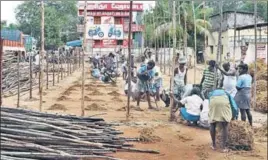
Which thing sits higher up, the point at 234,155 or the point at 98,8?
the point at 98,8

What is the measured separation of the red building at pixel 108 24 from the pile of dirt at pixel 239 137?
110 ft

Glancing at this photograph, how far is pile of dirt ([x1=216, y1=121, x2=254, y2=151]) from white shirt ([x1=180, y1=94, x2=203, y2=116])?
164cm

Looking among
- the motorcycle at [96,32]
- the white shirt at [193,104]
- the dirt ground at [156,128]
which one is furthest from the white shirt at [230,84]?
the motorcycle at [96,32]

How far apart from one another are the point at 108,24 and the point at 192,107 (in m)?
33.9

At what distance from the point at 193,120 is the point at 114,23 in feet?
113

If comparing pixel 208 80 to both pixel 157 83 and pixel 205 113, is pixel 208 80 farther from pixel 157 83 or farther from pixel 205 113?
pixel 157 83

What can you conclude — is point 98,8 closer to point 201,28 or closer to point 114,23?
point 114,23

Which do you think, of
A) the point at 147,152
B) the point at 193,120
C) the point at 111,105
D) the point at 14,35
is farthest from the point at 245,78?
the point at 14,35

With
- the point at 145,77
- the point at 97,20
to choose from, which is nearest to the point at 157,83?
the point at 145,77

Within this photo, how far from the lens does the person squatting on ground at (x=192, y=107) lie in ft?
35.1

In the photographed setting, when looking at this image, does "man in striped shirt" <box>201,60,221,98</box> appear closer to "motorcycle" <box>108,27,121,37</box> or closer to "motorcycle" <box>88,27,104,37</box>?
"motorcycle" <box>108,27,121,37</box>

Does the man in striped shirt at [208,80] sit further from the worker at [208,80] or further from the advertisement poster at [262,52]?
the advertisement poster at [262,52]

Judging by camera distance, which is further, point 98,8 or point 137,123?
point 98,8

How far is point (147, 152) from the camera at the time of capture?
26.5 ft
